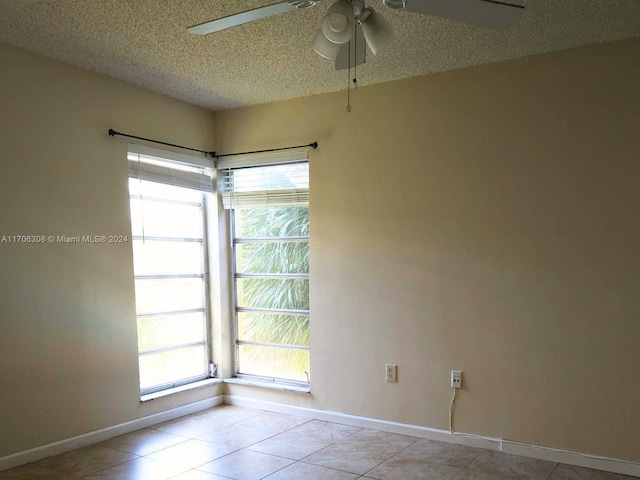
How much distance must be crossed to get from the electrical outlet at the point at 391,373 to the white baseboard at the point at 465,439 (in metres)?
0.31

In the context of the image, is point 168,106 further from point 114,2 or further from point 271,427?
point 271,427

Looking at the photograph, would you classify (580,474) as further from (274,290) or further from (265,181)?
(265,181)

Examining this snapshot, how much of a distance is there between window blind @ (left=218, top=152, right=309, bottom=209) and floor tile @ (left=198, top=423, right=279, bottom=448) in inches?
68.7

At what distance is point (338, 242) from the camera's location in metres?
3.57

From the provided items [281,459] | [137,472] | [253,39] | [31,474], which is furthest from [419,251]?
[31,474]

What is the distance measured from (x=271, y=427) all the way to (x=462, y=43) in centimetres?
289

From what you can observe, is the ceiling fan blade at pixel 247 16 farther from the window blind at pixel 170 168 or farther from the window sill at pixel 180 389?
the window sill at pixel 180 389

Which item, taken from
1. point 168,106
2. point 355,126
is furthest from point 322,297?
point 168,106

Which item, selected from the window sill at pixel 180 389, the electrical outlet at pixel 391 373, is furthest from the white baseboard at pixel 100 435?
the electrical outlet at pixel 391 373

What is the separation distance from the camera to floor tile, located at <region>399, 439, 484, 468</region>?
283 cm

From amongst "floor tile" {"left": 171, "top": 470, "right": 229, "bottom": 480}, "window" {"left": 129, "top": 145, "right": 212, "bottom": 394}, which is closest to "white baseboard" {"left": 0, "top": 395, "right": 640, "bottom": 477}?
"window" {"left": 129, "top": 145, "right": 212, "bottom": 394}

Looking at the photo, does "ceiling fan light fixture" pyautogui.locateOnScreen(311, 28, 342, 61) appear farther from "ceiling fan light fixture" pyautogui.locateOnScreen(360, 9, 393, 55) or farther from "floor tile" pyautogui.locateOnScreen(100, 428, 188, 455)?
"floor tile" pyautogui.locateOnScreen(100, 428, 188, 455)

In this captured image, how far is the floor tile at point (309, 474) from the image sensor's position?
262 centimetres

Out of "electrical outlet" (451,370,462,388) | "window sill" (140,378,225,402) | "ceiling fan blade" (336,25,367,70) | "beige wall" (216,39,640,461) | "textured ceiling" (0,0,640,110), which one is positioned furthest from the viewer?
"window sill" (140,378,225,402)
